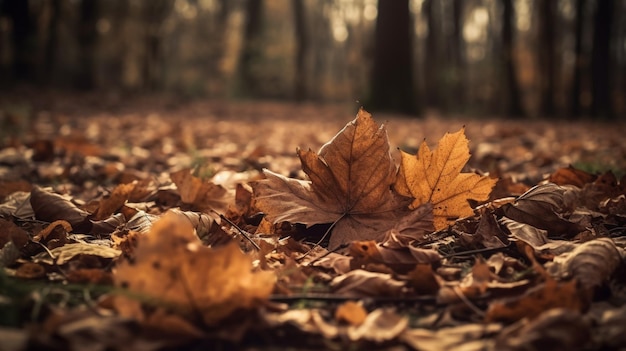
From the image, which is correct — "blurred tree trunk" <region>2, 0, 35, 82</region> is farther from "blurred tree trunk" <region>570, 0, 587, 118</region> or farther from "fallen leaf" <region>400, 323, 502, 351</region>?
"fallen leaf" <region>400, 323, 502, 351</region>

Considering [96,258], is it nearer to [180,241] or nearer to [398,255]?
[180,241]

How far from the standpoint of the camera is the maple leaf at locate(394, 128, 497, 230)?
1.65 m

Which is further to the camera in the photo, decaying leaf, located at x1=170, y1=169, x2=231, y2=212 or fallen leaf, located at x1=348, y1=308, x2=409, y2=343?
decaying leaf, located at x1=170, y1=169, x2=231, y2=212

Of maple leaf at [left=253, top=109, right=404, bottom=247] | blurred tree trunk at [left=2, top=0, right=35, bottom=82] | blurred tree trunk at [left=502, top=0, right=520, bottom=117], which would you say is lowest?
blurred tree trunk at [left=502, top=0, right=520, bottom=117]

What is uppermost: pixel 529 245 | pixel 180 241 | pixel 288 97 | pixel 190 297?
pixel 180 241

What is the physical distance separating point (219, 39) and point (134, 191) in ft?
101

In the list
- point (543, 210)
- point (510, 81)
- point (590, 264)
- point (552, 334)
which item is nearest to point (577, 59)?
point (510, 81)

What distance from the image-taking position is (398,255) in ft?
4.80

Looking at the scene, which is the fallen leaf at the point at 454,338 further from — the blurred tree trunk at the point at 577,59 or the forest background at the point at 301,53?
the blurred tree trunk at the point at 577,59

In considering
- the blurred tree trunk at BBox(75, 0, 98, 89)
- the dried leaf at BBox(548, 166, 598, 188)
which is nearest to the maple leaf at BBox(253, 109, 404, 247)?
the dried leaf at BBox(548, 166, 598, 188)

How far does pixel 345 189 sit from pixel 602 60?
1668 cm

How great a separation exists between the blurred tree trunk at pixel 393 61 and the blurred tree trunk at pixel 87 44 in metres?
9.37

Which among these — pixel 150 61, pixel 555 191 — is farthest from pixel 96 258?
pixel 150 61

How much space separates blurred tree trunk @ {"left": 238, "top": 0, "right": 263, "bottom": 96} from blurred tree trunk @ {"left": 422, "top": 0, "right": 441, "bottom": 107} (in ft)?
23.1
